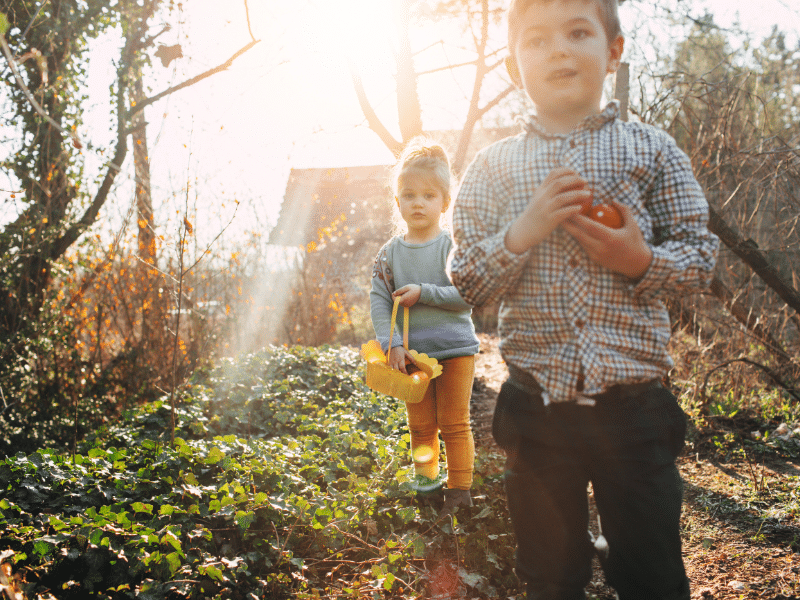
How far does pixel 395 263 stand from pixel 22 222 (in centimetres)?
379

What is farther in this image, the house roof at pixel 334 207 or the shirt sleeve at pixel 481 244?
the house roof at pixel 334 207

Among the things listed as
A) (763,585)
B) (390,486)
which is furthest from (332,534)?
(763,585)

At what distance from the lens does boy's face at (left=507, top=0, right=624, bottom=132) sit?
1.32 m

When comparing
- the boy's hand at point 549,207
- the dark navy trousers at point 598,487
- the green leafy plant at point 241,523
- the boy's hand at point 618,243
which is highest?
the boy's hand at point 549,207

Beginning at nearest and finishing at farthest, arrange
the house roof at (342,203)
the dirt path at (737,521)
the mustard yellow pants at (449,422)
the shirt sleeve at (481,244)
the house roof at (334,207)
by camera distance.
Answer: the shirt sleeve at (481,244) < the dirt path at (737,521) < the mustard yellow pants at (449,422) < the house roof at (342,203) < the house roof at (334,207)

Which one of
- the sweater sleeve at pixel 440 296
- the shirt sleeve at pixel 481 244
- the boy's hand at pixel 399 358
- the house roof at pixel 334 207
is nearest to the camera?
the shirt sleeve at pixel 481 244

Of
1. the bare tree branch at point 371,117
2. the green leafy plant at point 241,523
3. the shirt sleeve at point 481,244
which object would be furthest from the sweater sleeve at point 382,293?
the bare tree branch at point 371,117

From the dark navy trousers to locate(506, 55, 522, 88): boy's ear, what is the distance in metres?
0.87

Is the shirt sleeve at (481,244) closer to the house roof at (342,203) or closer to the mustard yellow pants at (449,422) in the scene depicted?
the mustard yellow pants at (449,422)

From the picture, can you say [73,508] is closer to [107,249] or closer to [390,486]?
[390,486]

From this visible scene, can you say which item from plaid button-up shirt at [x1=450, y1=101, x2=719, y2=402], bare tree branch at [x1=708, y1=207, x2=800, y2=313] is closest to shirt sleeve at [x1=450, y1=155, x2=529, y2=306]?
plaid button-up shirt at [x1=450, y1=101, x2=719, y2=402]

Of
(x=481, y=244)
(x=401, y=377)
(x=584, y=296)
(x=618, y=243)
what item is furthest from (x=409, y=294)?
(x=618, y=243)

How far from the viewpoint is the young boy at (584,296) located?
1.28 m

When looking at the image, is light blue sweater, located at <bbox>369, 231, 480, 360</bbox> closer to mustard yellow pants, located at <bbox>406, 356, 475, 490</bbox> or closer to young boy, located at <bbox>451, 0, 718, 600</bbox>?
mustard yellow pants, located at <bbox>406, 356, 475, 490</bbox>
